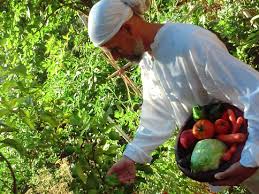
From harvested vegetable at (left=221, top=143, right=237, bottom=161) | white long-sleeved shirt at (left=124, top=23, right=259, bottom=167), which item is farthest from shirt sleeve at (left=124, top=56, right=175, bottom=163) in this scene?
harvested vegetable at (left=221, top=143, right=237, bottom=161)

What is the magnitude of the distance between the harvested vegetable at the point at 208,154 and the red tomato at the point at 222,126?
0.04 m

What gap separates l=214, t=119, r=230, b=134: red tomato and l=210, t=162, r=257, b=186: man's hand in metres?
0.14

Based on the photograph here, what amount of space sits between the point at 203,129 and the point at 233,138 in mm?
122

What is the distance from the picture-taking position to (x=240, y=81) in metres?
1.91

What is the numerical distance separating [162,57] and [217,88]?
220 mm

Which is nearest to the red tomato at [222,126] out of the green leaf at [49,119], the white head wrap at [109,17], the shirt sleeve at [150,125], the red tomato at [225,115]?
the red tomato at [225,115]

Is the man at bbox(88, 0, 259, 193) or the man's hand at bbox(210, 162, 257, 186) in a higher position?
the man at bbox(88, 0, 259, 193)

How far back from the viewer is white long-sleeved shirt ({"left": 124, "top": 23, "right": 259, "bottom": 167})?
1.89 metres

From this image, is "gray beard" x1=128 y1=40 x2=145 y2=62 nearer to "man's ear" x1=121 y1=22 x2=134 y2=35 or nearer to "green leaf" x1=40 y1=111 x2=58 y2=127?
"man's ear" x1=121 y1=22 x2=134 y2=35

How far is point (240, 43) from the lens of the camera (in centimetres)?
381

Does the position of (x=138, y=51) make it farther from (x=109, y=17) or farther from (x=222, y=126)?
(x=222, y=126)

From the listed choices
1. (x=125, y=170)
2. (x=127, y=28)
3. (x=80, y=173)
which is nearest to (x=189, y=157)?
(x=125, y=170)

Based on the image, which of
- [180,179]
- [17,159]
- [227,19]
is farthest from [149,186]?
[227,19]

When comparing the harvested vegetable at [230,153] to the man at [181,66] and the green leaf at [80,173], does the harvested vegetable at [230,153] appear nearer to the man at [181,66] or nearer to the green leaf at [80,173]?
the man at [181,66]
